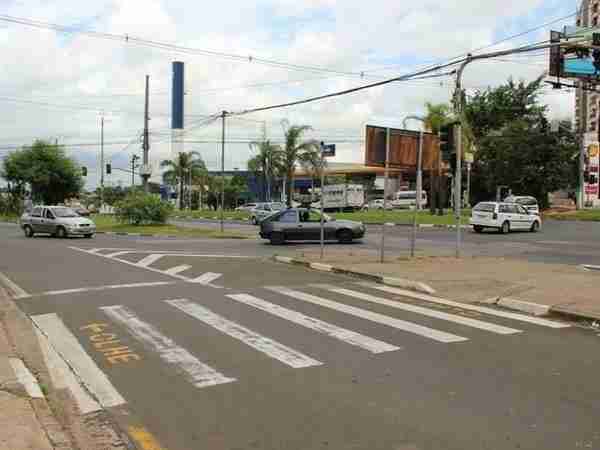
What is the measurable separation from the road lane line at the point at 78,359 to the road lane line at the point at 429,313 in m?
4.98

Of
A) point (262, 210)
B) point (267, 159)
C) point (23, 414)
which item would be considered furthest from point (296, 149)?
point (23, 414)

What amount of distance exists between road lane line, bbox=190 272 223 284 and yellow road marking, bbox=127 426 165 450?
8984 millimetres

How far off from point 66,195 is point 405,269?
170ft

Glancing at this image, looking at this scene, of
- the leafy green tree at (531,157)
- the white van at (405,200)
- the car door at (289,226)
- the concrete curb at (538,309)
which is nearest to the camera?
the concrete curb at (538,309)

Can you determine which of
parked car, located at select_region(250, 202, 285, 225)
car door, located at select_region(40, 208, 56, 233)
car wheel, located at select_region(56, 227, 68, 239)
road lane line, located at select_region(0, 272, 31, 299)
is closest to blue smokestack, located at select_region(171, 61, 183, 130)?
parked car, located at select_region(250, 202, 285, 225)

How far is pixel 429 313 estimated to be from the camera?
400 inches

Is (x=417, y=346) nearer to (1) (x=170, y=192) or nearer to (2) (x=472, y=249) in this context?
(2) (x=472, y=249)

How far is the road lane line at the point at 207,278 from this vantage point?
14.3 metres

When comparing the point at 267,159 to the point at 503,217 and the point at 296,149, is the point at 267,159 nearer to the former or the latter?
the point at 296,149

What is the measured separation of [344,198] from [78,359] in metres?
60.0

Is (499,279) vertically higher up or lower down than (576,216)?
lower down

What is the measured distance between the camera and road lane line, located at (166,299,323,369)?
717 cm

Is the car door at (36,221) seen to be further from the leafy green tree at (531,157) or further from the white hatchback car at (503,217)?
the leafy green tree at (531,157)

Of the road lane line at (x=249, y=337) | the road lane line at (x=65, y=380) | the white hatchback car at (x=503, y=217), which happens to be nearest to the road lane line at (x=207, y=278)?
the road lane line at (x=249, y=337)
